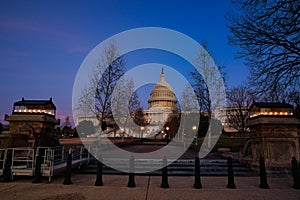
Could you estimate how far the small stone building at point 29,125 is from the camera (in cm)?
1030

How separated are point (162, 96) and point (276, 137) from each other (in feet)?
335

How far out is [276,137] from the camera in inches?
400

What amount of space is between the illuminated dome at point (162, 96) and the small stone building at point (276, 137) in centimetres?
9786

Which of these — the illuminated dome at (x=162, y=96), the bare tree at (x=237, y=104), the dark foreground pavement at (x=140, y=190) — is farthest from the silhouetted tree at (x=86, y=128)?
the illuminated dome at (x=162, y=96)

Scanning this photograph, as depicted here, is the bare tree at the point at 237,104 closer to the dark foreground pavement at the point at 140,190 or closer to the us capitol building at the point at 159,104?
the dark foreground pavement at the point at 140,190

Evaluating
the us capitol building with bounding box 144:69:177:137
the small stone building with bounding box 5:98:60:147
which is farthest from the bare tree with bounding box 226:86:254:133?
the us capitol building with bounding box 144:69:177:137

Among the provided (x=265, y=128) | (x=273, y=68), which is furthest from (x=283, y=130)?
(x=273, y=68)

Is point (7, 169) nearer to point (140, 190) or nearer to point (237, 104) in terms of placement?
point (140, 190)

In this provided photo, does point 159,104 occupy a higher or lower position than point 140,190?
higher

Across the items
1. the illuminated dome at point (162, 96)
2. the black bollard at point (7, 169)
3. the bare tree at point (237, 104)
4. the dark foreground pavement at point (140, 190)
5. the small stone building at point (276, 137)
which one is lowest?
the dark foreground pavement at point (140, 190)

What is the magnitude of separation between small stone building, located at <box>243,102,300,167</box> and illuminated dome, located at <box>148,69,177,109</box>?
97864 millimetres

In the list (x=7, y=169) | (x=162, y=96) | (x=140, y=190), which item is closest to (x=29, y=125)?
(x=7, y=169)

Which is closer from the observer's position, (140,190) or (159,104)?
(140,190)

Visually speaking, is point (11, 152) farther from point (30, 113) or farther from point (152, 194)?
point (152, 194)
